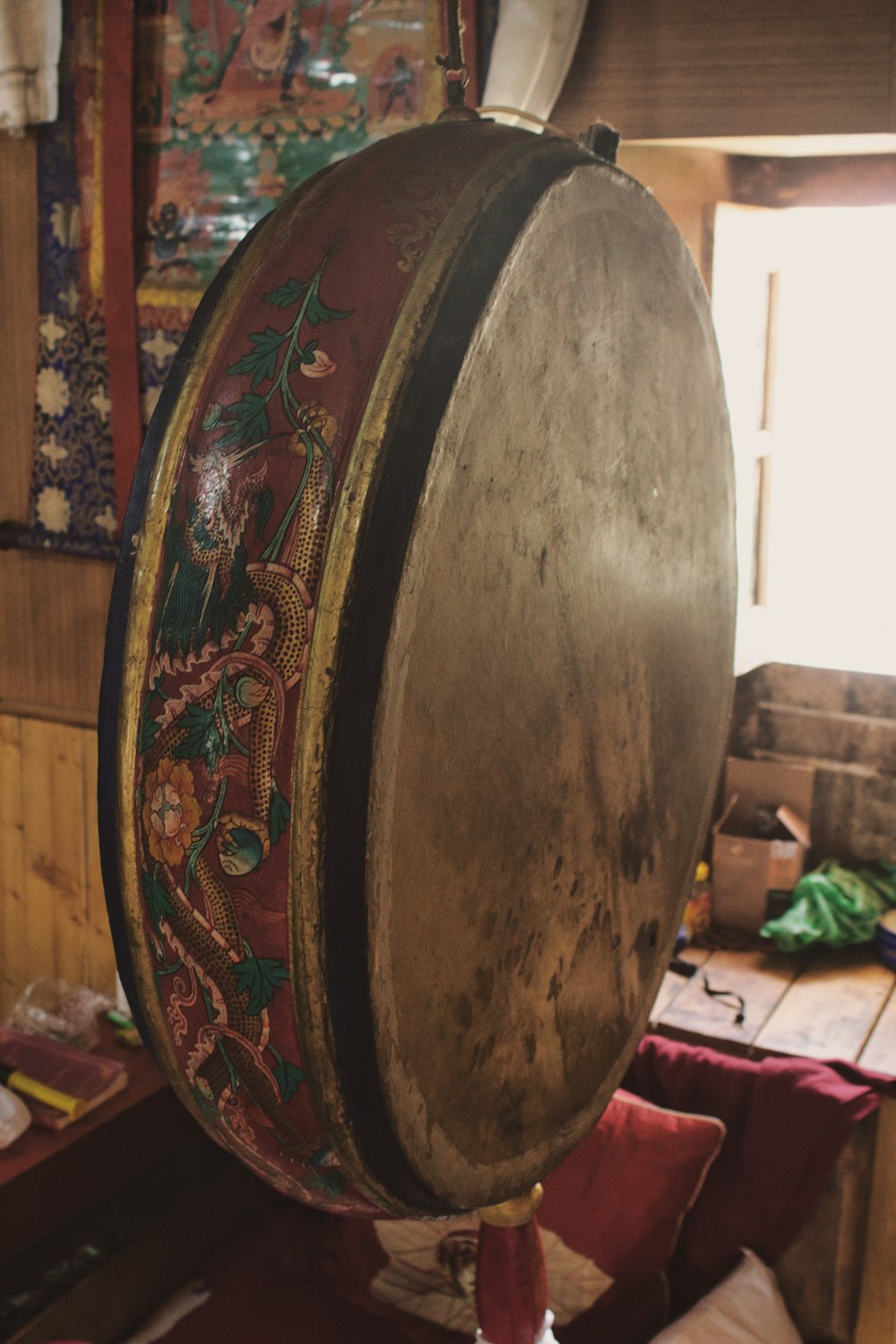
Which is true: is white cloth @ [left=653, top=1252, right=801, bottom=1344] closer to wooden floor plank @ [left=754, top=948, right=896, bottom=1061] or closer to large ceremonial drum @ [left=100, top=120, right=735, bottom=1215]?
wooden floor plank @ [left=754, top=948, right=896, bottom=1061]

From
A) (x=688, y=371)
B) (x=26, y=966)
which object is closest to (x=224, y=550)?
(x=688, y=371)

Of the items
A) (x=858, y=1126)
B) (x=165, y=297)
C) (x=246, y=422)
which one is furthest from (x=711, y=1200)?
(x=165, y=297)

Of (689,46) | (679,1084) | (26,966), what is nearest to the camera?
(689,46)

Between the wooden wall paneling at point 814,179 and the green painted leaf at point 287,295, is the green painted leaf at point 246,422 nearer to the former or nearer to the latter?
the green painted leaf at point 287,295

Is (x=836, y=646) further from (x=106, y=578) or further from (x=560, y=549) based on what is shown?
(x=560, y=549)

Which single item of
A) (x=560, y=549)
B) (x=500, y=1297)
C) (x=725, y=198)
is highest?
(x=725, y=198)

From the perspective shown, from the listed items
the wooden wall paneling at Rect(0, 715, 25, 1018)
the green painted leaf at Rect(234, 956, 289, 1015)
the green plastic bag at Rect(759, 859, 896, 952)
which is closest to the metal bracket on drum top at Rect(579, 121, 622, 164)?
the green painted leaf at Rect(234, 956, 289, 1015)

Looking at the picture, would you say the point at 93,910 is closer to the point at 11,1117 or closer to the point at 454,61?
the point at 11,1117

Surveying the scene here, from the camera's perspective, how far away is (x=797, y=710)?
2662 mm

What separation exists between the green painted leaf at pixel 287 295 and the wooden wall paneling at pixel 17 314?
2.11 meters

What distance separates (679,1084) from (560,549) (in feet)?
5.18

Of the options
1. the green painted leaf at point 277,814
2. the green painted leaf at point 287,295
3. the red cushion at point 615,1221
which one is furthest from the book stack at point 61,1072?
the green painted leaf at point 287,295

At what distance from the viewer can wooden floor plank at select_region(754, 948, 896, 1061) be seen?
2.18 meters

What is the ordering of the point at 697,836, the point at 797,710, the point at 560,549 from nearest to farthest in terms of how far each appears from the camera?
the point at 560,549 → the point at 697,836 → the point at 797,710
